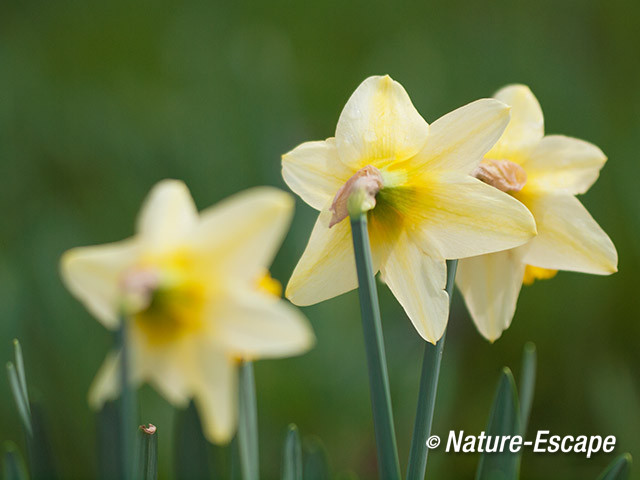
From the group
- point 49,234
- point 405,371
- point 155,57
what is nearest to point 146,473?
point 405,371

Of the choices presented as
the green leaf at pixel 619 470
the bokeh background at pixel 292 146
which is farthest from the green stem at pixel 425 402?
the bokeh background at pixel 292 146

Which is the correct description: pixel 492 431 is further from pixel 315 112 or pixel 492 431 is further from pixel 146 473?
pixel 315 112

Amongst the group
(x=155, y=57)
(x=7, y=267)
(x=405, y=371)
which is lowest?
(x=405, y=371)

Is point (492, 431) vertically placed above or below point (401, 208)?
below

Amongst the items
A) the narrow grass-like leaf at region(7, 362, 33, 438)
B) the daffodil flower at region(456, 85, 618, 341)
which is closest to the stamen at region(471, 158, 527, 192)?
the daffodil flower at region(456, 85, 618, 341)

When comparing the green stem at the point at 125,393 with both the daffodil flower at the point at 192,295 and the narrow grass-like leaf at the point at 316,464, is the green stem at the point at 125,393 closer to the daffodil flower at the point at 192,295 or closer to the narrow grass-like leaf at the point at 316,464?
the daffodil flower at the point at 192,295

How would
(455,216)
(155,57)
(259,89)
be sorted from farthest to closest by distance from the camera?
(155,57)
(259,89)
(455,216)

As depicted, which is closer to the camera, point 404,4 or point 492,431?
point 492,431
